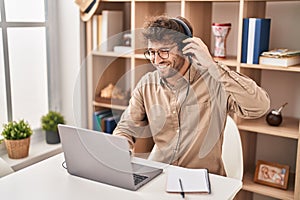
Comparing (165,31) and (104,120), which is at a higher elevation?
(165,31)

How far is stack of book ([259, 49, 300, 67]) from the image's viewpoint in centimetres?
208

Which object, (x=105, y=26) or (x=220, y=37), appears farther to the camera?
(x=105, y=26)

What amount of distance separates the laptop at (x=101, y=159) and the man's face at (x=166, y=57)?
12.1 inches

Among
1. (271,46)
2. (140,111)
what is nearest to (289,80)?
(271,46)

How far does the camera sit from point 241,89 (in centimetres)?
157

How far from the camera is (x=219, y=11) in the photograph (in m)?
2.54

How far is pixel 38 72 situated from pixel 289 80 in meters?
1.69

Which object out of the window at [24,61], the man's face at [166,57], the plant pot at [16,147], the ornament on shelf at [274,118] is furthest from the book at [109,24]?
the man's face at [166,57]

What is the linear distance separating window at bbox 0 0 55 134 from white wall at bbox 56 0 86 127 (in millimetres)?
99

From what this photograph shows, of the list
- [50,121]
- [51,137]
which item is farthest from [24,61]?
[51,137]

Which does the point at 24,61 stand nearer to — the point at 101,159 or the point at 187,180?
the point at 101,159

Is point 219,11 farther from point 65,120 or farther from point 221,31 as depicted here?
point 65,120

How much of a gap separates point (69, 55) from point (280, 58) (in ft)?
4.86

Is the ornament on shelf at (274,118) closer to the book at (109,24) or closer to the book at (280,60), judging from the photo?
the book at (280,60)
